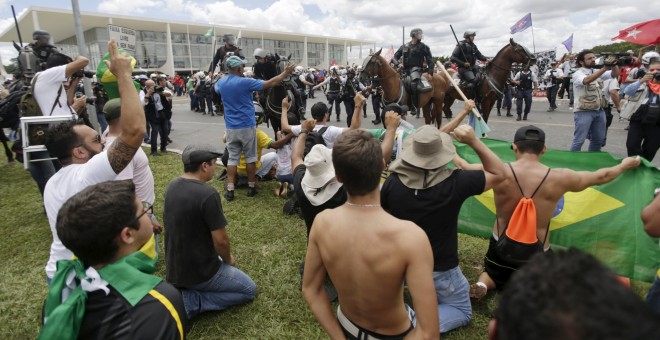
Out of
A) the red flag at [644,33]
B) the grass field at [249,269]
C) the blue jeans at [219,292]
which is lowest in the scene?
the grass field at [249,269]

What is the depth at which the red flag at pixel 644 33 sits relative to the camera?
14781 mm

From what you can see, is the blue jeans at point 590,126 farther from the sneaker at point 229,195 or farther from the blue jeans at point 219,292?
the blue jeans at point 219,292

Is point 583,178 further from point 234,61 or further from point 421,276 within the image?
point 234,61

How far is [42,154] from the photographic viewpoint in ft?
15.3

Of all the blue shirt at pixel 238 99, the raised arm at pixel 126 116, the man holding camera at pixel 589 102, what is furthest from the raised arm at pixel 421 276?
the man holding camera at pixel 589 102

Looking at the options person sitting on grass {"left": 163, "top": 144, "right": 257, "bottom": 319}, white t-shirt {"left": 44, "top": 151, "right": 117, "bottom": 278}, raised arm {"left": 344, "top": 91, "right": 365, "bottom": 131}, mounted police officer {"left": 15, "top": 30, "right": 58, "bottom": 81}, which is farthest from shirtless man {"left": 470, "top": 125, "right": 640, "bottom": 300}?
mounted police officer {"left": 15, "top": 30, "right": 58, "bottom": 81}

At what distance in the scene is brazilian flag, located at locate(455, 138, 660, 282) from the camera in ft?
11.6

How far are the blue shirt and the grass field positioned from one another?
130 centimetres

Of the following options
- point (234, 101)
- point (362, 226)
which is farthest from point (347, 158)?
point (234, 101)

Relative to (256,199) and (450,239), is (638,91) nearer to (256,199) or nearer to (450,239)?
(450,239)

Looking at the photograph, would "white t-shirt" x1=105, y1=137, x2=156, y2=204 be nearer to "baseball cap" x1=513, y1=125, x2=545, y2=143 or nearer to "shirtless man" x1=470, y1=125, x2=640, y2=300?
"shirtless man" x1=470, y1=125, x2=640, y2=300

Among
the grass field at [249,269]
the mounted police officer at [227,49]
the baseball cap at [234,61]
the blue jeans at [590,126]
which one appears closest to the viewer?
the grass field at [249,269]

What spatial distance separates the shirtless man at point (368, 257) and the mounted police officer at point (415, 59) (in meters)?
9.08

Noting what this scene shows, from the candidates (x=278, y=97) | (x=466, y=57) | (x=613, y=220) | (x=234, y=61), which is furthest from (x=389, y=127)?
(x=466, y=57)
